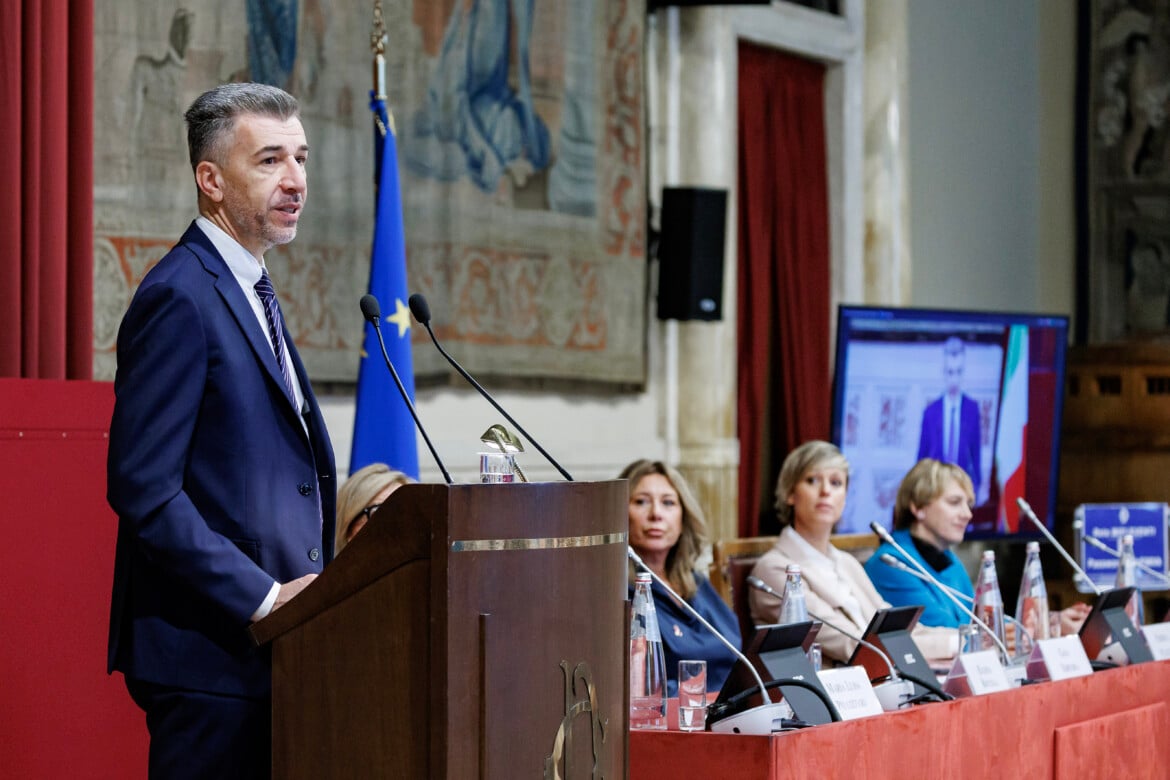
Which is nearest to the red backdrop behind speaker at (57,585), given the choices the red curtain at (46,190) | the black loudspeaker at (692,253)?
the red curtain at (46,190)

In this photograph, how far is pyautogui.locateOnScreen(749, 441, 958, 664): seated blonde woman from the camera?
490cm

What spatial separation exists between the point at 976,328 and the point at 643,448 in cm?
174

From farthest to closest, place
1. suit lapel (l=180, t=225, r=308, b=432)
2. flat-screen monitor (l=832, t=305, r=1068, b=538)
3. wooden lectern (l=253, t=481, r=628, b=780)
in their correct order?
1. flat-screen monitor (l=832, t=305, r=1068, b=538)
2. suit lapel (l=180, t=225, r=308, b=432)
3. wooden lectern (l=253, t=481, r=628, b=780)

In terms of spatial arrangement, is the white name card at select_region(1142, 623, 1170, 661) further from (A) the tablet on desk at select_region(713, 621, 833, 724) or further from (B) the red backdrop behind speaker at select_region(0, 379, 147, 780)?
(B) the red backdrop behind speaker at select_region(0, 379, 147, 780)

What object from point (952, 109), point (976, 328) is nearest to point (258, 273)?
point (976, 328)

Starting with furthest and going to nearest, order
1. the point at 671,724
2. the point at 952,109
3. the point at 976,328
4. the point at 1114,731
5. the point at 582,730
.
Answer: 1. the point at 952,109
2. the point at 976,328
3. the point at 1114,731
4. the point at 671,724
5. the point at 582,730

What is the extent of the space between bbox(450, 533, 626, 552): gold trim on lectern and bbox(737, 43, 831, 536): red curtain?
588cm

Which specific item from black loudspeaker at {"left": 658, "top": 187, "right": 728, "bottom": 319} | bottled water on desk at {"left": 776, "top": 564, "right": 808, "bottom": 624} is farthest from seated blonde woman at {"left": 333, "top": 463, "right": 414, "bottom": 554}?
black loudspeaker at {"left": 658, "top": 187, "right": 728, "bottom": 319}

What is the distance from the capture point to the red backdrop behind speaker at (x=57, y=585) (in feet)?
10.2

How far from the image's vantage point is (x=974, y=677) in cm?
357

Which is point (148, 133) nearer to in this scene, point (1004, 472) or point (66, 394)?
point (66, 394)

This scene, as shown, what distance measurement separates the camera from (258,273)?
2365 millimetres

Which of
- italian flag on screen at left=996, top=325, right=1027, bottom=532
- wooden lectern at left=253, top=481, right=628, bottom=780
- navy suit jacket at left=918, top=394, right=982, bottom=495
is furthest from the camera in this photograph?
italian flag on screen at left=996, top=325, right=1027, bottom=532

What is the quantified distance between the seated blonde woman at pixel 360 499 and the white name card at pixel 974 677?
1.38 metres
